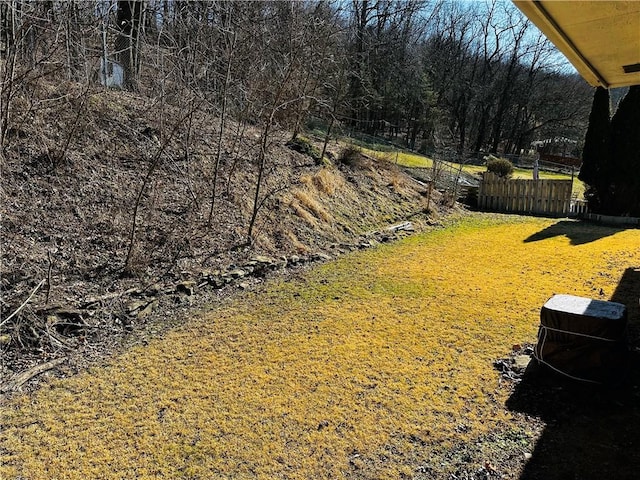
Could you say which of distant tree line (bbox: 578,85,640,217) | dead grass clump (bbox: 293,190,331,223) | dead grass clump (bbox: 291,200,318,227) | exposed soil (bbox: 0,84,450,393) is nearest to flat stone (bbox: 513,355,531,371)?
exposed soil (bbox: 0,84,450,393)

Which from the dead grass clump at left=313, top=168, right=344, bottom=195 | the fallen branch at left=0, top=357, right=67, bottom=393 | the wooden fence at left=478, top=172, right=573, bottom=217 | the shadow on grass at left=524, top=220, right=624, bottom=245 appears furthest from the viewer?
the wooden fence at left=478, top=172, right=573, bottom=217

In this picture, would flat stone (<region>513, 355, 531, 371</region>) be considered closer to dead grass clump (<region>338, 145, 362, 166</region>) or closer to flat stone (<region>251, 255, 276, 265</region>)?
flat stone (<region>251, 255, 276, 265</region>)

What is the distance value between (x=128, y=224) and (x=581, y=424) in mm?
5286

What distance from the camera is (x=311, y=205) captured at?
8.16 metres

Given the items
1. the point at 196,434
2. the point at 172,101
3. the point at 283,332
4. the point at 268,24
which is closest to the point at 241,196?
the point at 172,101

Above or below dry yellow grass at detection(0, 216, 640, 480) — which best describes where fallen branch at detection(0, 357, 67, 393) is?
below

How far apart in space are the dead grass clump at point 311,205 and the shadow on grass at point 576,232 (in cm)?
394

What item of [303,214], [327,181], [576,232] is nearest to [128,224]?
[303,214]

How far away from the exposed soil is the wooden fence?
3627 millimetres

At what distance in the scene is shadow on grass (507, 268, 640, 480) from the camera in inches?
97.7

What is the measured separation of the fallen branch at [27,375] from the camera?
3174 mm

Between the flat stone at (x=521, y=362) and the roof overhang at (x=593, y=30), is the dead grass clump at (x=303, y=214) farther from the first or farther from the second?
the roof overhang at (x=593, y=30)

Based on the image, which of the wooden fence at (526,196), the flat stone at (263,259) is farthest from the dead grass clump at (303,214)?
the wooden fence at (526,196)

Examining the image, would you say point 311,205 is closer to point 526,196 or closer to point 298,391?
point 298,391
